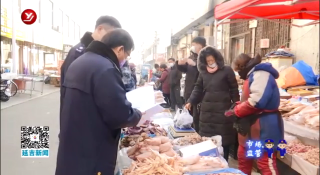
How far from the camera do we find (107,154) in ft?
5.53

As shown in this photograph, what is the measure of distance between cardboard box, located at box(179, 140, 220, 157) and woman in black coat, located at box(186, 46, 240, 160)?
0.81 metres

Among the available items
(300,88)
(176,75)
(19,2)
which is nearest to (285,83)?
(300,88)

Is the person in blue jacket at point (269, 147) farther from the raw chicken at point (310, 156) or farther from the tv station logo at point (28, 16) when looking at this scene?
the tv station logo at point (28, 16)

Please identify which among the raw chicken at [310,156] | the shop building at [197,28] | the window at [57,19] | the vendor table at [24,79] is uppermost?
the shop building at [197,28]

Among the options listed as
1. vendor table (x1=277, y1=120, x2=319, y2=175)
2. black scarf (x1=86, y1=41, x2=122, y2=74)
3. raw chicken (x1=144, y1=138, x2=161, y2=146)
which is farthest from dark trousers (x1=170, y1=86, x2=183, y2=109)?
black scarf (x1=86, y1=41, x2=122, y2=74)

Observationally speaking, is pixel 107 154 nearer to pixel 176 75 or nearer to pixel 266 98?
pixel 266 98

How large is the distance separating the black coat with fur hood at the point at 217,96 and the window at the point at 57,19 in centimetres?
147

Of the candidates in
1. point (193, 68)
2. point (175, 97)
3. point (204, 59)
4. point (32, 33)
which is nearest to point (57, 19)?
point (32, 33)

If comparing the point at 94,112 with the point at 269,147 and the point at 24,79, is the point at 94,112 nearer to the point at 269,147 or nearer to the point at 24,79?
the point at 24,79

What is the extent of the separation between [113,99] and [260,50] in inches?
218

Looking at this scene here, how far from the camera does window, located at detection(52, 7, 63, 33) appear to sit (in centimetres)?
229

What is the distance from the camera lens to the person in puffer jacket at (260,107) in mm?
2309

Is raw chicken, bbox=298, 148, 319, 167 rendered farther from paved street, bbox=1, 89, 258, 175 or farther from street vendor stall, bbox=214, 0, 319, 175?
paved street, bbox=1, 89, 258, 175

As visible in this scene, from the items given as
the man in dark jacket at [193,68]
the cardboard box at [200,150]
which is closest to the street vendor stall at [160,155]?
the cardboard box at [200,150]
